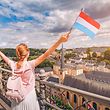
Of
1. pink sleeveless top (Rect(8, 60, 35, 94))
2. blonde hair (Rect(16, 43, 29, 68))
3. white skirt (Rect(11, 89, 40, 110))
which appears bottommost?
white skirt (Rect(11, 89, 40, 110))

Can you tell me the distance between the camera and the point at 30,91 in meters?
3.17

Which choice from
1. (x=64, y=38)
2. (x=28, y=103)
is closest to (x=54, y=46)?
(x=64, y=38)

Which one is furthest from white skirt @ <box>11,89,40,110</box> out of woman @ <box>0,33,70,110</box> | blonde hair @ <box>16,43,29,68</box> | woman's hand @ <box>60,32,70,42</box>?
woman's hand @ <box>60,32,70,42</box>

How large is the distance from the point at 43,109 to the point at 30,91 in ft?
5.15

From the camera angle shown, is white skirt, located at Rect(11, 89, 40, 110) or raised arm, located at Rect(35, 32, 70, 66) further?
white skirt, located at Rect(11, 89, 40, 110)

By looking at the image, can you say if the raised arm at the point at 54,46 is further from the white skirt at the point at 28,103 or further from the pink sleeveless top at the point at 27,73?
the white skirt at the point at 28,103

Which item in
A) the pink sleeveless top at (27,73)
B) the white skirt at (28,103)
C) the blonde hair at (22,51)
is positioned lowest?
the white skirt at (28,103)

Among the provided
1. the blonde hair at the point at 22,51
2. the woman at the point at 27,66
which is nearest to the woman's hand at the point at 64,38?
the woman at the point at 27,66

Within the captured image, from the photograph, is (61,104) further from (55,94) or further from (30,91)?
(30,91)

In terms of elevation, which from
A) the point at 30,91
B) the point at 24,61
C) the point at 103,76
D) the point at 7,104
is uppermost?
the point at 24,61

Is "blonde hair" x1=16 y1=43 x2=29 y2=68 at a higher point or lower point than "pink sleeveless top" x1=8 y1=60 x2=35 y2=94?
higher

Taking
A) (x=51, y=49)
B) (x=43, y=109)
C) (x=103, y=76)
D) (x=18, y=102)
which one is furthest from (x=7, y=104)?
(x=103, y=76)

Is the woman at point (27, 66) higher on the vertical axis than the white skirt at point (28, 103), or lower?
higher

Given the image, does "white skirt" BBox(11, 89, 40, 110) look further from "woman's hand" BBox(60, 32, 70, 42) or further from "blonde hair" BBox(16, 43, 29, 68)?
"woman's hand" BBox(60, 32, 70, 42)
